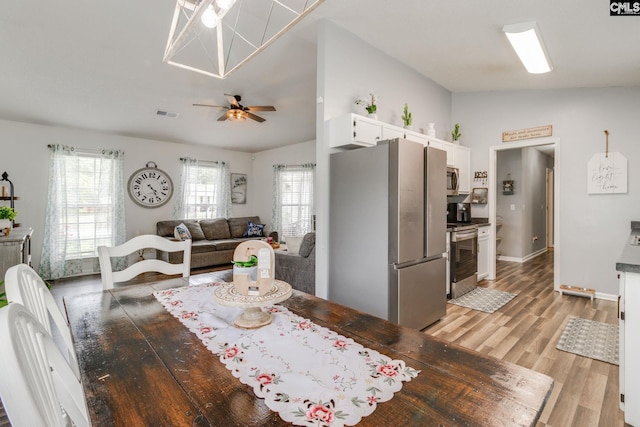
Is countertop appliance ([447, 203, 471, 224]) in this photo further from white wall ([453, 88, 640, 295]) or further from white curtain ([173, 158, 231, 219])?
white curtain ([173, 158, 231, 219])

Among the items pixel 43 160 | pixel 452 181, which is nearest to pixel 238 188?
pixel 43 160

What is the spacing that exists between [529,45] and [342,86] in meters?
1.78

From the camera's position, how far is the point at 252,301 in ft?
3.72

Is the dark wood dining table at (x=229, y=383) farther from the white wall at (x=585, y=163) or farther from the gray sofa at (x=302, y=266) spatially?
the white wall at (x=585, y=163)

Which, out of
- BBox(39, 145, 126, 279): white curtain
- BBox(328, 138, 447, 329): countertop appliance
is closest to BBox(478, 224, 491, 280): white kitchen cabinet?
BBox(328, 138, 447, 329): countertop appliance

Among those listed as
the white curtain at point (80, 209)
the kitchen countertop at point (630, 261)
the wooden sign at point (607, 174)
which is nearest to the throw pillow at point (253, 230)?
the white curtain at point (80, 209)

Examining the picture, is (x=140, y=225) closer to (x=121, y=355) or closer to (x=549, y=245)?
(x=121, y=355)

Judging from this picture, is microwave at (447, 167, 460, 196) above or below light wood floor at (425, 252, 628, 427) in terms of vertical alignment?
above

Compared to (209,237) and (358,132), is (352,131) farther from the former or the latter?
(209,237)

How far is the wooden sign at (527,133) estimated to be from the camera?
4.34 m

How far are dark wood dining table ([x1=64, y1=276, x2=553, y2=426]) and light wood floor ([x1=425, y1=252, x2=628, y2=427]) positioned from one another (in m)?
1.41

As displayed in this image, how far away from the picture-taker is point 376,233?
2.67 metres

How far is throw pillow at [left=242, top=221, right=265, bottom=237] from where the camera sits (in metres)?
7.13

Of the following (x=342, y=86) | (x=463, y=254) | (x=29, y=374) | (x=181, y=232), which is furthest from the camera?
(x=181, y=232)
